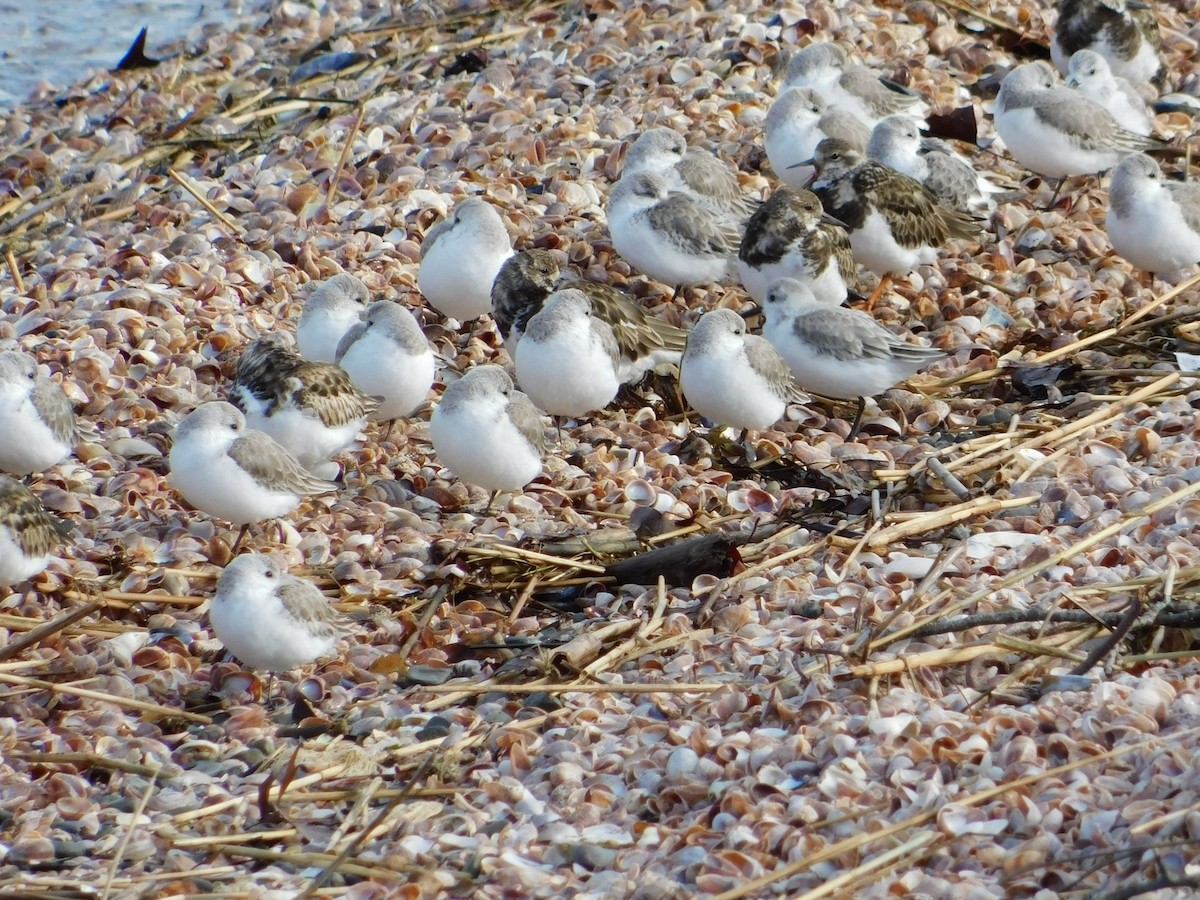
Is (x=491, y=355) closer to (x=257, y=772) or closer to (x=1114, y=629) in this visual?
(x=257, y=772)

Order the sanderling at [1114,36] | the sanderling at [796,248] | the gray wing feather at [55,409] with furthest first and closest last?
the sanderling at [1114,36]
the sanderling at [796,248]
the gray wing feather at [55,409]

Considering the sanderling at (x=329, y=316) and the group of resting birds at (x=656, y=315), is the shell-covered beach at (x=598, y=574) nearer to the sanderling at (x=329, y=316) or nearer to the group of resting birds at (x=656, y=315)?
the group of resting birds at (x=656, y=315)

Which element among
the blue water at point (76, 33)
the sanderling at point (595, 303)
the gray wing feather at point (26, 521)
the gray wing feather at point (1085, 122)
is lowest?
the blue water at point (76, 33)

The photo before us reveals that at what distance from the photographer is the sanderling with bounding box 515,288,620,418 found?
21.7 feet

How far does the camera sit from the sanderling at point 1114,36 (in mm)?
9805

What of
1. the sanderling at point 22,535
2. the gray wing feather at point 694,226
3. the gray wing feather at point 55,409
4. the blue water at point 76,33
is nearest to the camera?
the sanderling at point 22,535

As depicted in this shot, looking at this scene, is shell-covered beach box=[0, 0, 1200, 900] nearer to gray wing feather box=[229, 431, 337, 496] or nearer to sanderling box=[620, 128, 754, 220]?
gray wing feather box=[229, 431, 337, 496]

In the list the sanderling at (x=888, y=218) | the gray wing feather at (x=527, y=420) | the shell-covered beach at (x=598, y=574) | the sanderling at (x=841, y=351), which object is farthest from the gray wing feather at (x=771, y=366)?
the sanderling at (x=888, y=218)

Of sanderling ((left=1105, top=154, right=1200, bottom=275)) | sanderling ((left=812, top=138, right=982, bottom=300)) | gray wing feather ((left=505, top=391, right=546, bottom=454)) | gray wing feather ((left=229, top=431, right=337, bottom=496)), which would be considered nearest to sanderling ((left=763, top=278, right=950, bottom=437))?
sanderling ((left=812, top=138, right=982, bottom=300))

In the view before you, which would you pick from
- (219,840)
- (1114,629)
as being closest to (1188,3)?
(1114,629)

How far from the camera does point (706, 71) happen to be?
987 cm

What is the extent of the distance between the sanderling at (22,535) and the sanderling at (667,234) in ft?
10.8

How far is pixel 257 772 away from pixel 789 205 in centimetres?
418

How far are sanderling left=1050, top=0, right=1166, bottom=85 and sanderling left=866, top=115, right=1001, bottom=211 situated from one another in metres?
1.75
